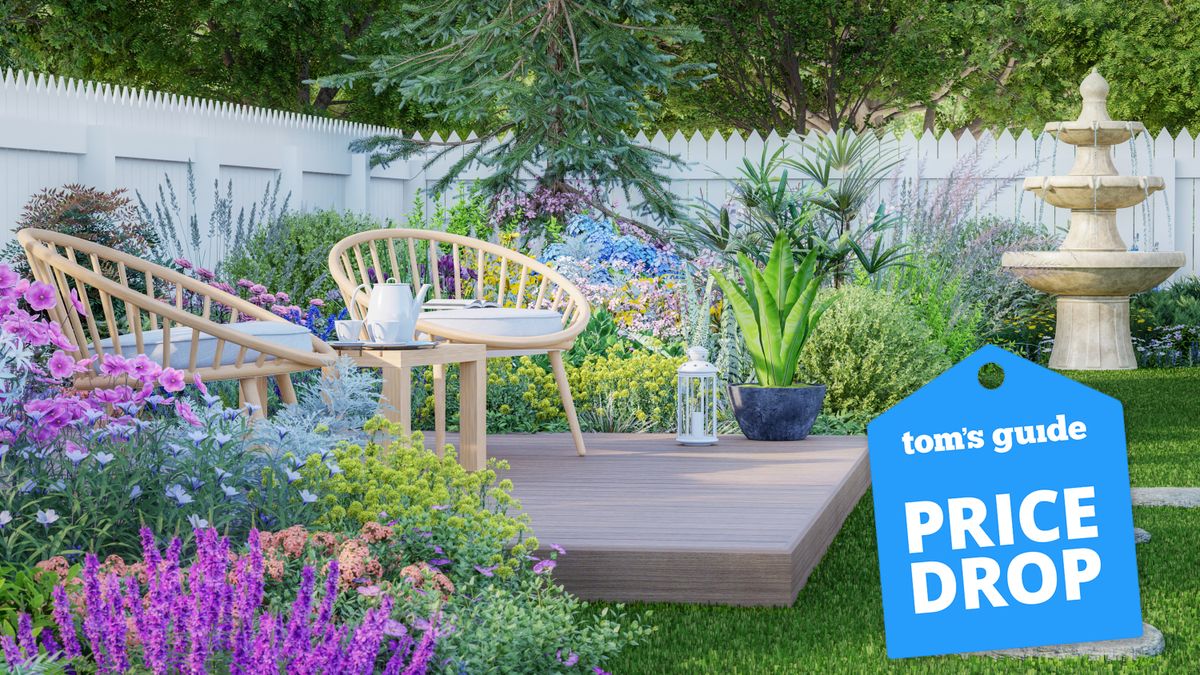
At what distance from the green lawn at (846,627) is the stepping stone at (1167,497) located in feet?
0.81

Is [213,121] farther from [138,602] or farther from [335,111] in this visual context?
[335,111]

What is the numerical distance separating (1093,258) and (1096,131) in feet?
3.93

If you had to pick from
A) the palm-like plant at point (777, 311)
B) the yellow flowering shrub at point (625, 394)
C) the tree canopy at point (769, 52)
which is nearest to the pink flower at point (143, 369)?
the palm-like plant at point (777, 311)

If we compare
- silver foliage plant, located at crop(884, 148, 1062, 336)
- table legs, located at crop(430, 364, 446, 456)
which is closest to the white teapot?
table legs, located at crop(430, 364, 446, 456)

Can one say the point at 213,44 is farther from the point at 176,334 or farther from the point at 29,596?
the point at 29,596

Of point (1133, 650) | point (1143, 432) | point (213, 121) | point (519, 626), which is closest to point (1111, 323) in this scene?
point (1143, 432)

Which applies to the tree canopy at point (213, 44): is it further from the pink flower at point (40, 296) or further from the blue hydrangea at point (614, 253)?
the pink flower at point (40, 296)

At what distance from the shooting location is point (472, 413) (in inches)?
187

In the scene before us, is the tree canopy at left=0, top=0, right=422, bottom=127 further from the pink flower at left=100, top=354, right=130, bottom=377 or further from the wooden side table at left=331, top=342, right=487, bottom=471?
the pink flower at left=100, top=354, right=130, bottom=377

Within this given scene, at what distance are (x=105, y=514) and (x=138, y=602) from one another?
48 cm

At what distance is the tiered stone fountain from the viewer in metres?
9.80

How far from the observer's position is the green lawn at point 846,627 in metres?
2.95

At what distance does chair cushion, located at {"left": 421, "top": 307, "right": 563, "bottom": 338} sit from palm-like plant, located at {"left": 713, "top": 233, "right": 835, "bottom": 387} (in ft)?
→ 2.63

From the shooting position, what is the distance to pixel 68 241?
4.23 meters
